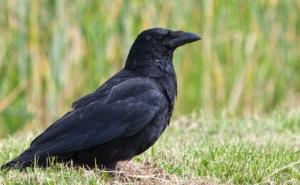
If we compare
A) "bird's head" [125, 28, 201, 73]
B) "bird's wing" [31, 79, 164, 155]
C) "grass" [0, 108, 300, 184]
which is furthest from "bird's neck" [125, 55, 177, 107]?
"grass" [0, 108, 300, 184]

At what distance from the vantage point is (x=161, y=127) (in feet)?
16.8

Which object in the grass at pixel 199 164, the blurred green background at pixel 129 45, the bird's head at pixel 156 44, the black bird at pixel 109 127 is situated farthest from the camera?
the blurred green background at pixel 129 45

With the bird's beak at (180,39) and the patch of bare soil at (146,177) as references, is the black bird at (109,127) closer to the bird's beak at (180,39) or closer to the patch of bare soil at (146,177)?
the patch of bare soil at (146,177)

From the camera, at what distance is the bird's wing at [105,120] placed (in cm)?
498

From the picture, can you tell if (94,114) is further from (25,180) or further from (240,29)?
(240,29)

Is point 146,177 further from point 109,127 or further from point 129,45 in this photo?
point 129,45

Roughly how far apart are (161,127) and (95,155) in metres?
0.41

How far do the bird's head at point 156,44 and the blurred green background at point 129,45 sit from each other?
309 centimetres

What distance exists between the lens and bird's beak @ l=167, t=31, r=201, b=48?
557cm

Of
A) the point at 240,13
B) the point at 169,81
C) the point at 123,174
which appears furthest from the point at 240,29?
the point at 123,174

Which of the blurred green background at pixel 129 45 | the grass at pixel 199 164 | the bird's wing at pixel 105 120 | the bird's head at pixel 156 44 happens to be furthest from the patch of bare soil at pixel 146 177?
the blurred green background at pixel 129 45

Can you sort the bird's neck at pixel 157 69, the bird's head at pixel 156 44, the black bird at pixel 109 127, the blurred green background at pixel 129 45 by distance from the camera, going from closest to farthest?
1. the black bird at pixel 109 127
2. the bird's neck at pixel 157 69
3. the bird's head at pixel 156 44
4. the blurred green background at pixel 129 45

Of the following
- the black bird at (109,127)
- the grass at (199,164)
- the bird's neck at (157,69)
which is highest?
the bird's neck at (157,69)

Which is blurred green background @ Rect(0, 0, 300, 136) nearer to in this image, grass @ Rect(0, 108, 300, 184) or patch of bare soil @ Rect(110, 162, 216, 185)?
grass @ Rect(0, 108, 300, 184)
